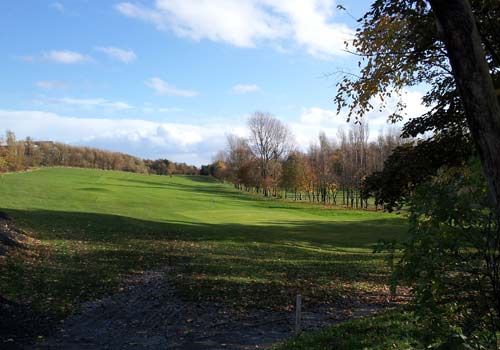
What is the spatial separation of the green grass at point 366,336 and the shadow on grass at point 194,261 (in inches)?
137

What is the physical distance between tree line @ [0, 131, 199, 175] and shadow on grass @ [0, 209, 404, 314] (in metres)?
58.9

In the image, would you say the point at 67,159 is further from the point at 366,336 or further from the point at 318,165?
the point at 366,336

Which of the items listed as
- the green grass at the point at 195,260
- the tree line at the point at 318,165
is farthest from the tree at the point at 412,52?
the tree line at the point at 318,165

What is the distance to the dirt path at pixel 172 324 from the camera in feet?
28.9

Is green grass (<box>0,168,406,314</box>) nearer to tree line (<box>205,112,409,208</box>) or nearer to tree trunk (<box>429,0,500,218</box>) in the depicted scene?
tree trunk (<box>429,0,500,218</box>)

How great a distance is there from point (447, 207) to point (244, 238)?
24.0m

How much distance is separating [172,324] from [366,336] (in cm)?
476

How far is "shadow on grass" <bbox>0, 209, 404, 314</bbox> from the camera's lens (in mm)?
12492

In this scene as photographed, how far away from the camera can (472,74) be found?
4055mm

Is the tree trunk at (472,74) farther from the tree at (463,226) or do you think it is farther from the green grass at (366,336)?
the green grass at (366,336)

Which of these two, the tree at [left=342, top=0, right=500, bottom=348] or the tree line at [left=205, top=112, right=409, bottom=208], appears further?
the tree line at [left=205, top=112, right=409, bottom=208]

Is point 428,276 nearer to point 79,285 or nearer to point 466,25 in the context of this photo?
point 466,25

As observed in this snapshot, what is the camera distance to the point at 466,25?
13.4ft

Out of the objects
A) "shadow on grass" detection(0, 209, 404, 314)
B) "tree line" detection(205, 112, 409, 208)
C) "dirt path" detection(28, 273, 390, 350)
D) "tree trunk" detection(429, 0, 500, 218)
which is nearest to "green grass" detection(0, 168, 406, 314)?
"shadow on grass" detection(0, 209, 404, 314)
